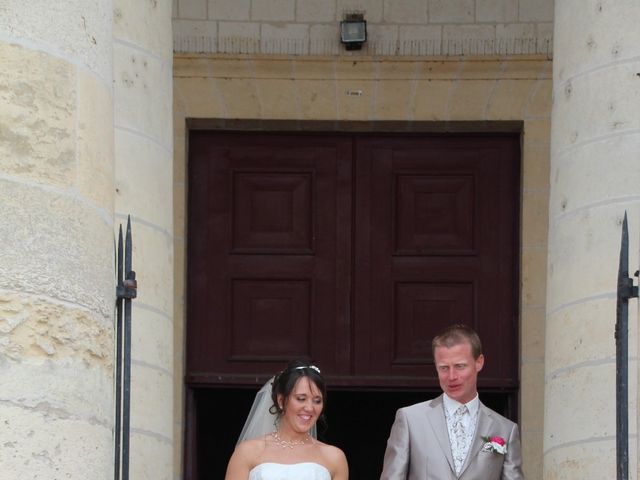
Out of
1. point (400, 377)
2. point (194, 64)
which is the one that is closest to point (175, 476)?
point (400, 377)

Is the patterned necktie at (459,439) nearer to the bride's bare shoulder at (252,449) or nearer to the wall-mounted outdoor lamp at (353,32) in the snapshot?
the bride's bare shoulder at (252,449)

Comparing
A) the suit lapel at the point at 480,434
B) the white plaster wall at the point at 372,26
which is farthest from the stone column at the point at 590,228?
the white plaster wall at the point at 372,26

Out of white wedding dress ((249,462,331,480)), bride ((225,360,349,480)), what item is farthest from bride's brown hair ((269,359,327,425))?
white wedding dress ((249,462,331,480))

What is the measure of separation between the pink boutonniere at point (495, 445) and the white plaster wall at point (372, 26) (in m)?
4.70

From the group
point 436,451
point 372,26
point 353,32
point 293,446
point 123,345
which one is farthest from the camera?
point 372,26

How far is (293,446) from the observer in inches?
334

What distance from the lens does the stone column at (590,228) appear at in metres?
8.76

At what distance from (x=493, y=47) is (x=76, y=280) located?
673 centimetres

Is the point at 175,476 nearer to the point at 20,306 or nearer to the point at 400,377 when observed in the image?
the point at 400,377

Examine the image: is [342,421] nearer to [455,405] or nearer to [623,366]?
[455,405]

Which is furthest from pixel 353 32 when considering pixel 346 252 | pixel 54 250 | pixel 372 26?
pixel 54 250

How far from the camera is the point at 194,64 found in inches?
487

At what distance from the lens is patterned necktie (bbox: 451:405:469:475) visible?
321 inches

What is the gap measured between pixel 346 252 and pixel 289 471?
4230 mm
